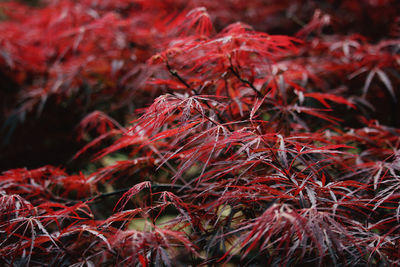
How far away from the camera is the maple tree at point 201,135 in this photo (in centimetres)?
67

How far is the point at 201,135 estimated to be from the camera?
0.67 m

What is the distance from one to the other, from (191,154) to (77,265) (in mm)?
410

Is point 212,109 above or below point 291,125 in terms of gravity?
above

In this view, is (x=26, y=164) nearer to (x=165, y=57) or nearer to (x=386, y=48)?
(x=165, y=57)

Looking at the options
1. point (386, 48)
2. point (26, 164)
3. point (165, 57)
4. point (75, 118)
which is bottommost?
point (26, 164)

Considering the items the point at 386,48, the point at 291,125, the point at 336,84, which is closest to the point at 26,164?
the point at 291,125

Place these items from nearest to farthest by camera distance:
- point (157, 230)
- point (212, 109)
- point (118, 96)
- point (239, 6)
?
point (157, 230)
point (212, 109)
point (118, 96)
point (239, 6)

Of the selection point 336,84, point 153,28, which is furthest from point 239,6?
point 336,84

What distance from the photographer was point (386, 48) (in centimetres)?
161

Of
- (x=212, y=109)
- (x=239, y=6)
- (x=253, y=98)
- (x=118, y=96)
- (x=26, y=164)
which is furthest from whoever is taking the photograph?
(x=239, y=6)

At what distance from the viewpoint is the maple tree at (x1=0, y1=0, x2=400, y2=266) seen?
67cm

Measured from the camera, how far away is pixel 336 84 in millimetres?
1468

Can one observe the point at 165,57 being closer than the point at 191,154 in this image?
No

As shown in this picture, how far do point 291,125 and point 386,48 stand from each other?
101 centimetres
